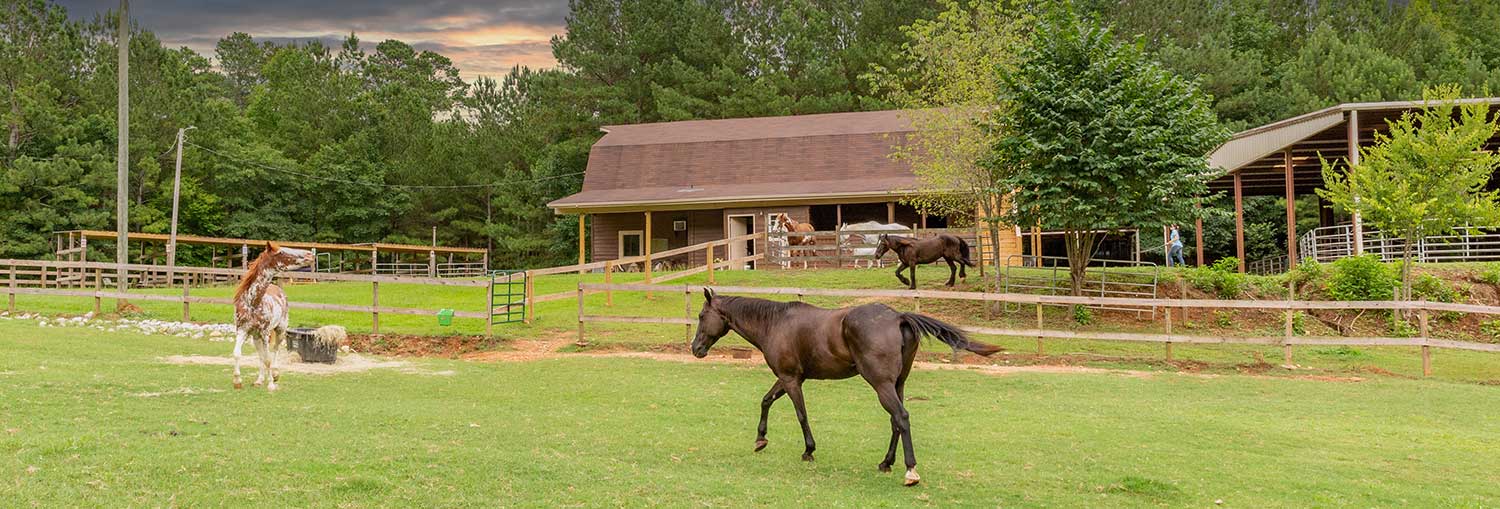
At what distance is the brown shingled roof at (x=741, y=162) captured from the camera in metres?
31.0

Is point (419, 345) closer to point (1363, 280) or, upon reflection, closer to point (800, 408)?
point (800, 408)

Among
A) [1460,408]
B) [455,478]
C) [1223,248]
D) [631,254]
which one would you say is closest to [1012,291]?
[1460,408]

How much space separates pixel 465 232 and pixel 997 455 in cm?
4769

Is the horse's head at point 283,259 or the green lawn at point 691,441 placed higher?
the horse's head at point 283,259

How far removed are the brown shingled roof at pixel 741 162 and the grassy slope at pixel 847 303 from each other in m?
7.16

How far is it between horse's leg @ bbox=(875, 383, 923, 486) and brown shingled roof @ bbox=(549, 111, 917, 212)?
22677mm

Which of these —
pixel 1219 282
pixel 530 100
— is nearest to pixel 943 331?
pixel 1219 282

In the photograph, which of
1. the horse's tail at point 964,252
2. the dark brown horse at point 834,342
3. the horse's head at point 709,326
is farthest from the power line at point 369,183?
the dark brown horse at point 834,342

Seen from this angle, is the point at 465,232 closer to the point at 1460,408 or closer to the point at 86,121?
the point at 86,121

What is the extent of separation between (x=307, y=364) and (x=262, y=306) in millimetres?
2505

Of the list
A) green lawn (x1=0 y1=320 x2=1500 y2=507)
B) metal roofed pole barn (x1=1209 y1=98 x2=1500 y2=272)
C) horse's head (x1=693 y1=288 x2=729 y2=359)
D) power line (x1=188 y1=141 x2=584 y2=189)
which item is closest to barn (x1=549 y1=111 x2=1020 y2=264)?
metal roofed pole barn (x1=1209 y1=98 x2=1500 y2=272)

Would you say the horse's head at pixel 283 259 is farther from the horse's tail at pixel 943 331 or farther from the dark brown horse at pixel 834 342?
the horse's tail at pixel 943 331

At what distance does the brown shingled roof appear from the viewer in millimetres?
30953

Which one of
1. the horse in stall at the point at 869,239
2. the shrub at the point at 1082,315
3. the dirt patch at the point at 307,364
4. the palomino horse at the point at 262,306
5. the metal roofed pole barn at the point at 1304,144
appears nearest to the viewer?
the palomino horse at the point at 262,306
